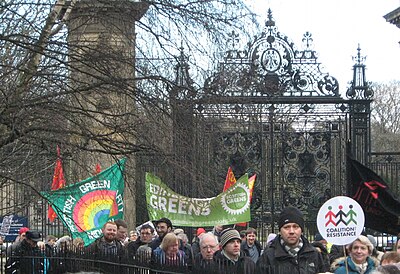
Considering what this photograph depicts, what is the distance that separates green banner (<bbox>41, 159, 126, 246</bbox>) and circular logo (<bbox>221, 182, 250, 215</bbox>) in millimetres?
1613

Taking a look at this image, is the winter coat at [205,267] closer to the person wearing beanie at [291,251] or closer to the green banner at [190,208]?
the person wearing beanie at [291,251]

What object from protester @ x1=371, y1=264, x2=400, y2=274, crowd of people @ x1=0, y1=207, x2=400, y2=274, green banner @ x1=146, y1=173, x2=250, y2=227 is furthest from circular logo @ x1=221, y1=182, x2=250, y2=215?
protester @ x1=371, y1=264, x2=400, y2=274

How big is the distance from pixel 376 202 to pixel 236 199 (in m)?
2.31

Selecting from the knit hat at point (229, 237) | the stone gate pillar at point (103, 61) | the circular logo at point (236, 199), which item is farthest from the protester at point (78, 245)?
the knit hat at point (229, 237)

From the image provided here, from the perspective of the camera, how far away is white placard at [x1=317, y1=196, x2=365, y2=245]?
1028 cm

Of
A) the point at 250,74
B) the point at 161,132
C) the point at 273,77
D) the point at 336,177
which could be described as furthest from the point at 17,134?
the point at 336,177

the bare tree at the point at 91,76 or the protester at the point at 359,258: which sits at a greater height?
the bare tree at the point at 91,76

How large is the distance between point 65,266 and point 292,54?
36.5 feet

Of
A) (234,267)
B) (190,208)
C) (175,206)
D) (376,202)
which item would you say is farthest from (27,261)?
(234,267)

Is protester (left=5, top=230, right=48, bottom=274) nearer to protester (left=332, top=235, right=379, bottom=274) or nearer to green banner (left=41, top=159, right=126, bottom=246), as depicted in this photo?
green banner (left=41, top=159, right=126, bottom=246)

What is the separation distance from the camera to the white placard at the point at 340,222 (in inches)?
405

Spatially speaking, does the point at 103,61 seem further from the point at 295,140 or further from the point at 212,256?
the point at 295,140

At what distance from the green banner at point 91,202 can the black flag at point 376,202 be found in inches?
135

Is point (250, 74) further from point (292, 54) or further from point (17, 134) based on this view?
point (292, 54)
